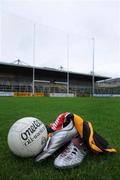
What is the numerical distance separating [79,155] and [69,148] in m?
0.11

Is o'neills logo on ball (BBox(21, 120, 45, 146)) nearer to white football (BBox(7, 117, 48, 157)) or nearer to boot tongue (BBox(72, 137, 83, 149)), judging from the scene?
white football (BBox(7, 117, 48, 157))

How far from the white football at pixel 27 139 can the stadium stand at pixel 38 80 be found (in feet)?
120

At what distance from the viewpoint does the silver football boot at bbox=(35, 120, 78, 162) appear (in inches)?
86.7

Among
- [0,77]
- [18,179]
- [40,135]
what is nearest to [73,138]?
[40,135]

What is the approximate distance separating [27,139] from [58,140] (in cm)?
29

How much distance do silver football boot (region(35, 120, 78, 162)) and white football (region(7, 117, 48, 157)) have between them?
0.26 feet

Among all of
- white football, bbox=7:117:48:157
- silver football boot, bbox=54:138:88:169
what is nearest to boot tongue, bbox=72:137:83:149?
silver football boot, bbox=54:138:88:169

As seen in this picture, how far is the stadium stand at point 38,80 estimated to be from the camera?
4025 centimetres

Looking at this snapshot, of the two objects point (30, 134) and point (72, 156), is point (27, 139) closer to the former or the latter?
point (30, 134)

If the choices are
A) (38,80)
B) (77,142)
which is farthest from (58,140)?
(38,80)

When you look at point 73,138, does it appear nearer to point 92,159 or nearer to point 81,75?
point 92,159

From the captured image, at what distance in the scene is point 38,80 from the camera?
4494 cm

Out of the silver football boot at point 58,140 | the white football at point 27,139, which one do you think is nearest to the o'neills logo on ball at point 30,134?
the white football at point 27,139

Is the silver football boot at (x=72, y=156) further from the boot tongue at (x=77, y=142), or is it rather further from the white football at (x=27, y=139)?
the white football at (x=27, y=139)
